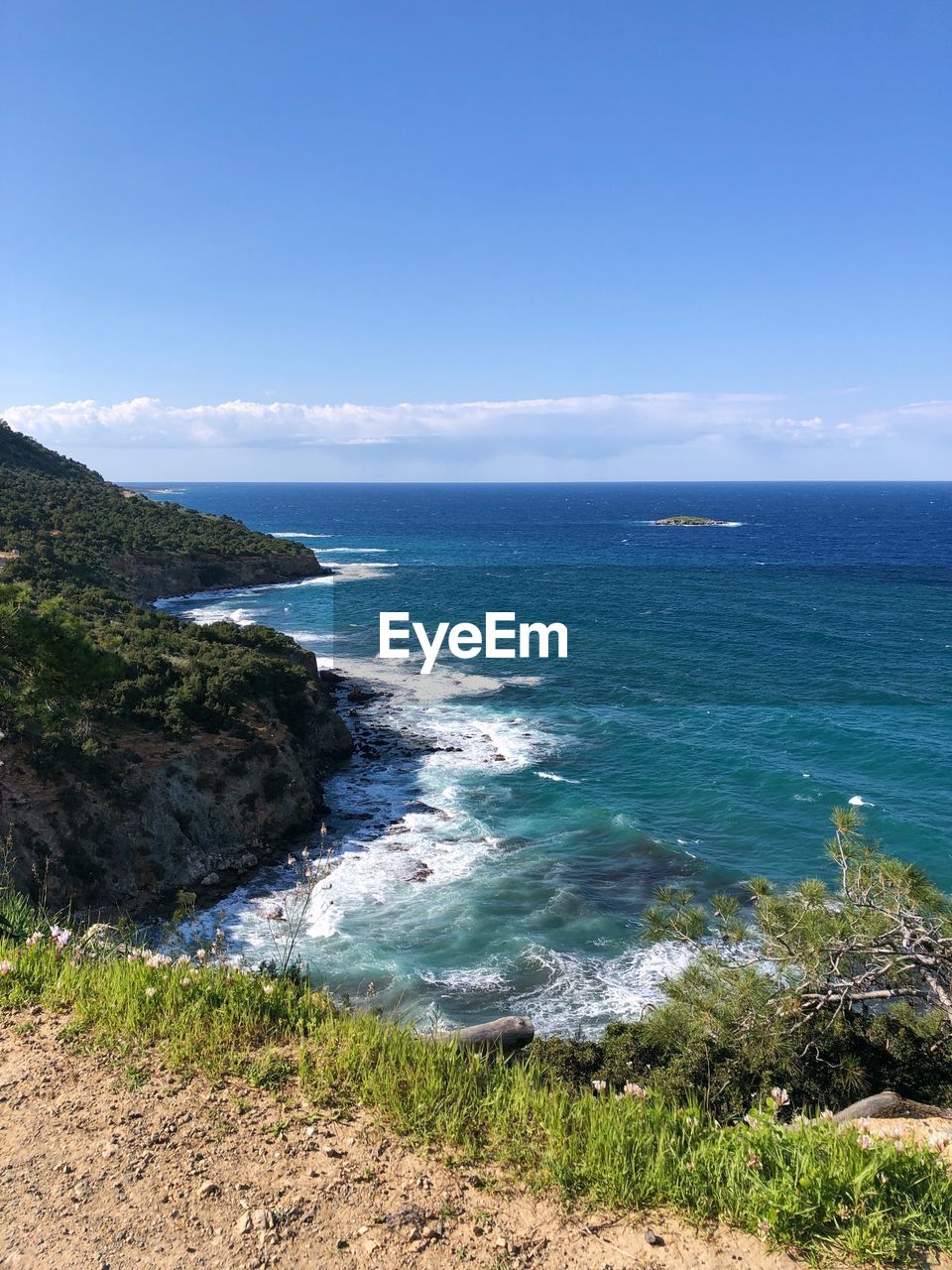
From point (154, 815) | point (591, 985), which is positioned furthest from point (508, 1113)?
point (154, 815)

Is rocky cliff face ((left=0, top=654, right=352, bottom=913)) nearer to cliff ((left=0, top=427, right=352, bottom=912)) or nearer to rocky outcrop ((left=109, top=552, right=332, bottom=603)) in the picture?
cliff ((left=0, top=427, right=352, bottom=912))

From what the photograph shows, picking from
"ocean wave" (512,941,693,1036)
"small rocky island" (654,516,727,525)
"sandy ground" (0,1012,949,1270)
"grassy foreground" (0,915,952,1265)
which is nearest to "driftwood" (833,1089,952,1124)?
"grassy foreground" (0,915,952,1265)

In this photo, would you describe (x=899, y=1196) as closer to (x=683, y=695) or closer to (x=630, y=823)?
(x=630, y=823)

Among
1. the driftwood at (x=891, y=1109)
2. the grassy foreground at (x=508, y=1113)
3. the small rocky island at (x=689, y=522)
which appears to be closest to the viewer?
the grassy foreground at (x=508, y=1113)

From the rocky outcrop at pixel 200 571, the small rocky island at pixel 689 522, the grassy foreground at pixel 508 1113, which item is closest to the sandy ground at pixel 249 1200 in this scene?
the grassy foreground at pixel 508 1113

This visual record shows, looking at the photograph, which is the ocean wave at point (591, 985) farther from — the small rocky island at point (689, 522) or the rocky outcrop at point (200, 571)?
the small rocky island at point (689, 522)

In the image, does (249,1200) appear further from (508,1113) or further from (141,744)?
(141,744)

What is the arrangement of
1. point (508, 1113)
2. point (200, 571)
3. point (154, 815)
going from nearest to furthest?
1. point (508, 1113)
2. point (154, 815)
3. point (200, 571)
